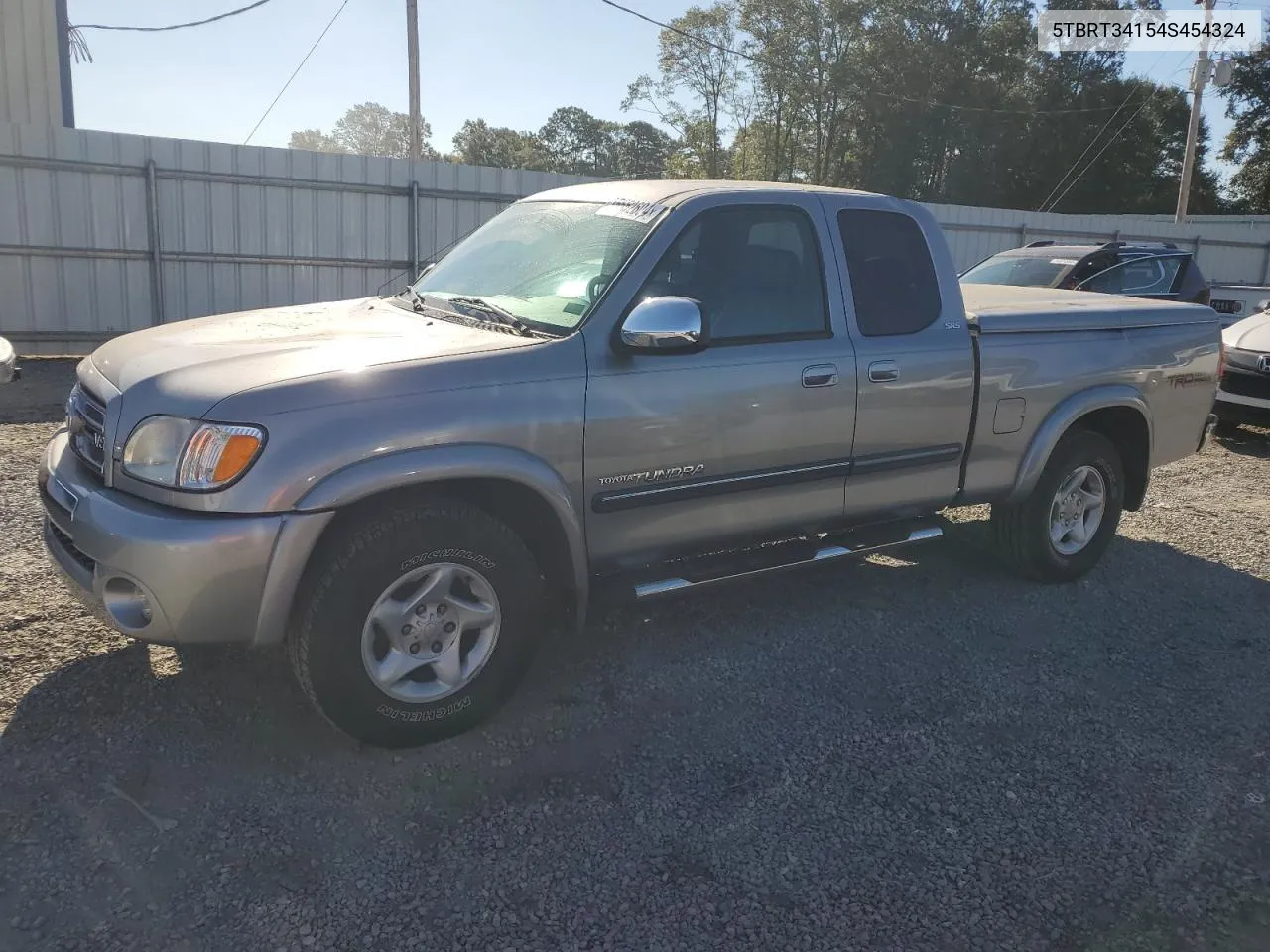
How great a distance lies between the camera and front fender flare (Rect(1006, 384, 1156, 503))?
16.3 feet

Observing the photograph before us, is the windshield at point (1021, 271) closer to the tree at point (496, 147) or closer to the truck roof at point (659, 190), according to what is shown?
the truck roof at point (659, 190)

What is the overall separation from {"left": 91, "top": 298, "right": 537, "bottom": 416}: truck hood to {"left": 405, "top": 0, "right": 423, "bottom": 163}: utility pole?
531 inches

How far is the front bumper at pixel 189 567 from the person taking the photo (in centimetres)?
288

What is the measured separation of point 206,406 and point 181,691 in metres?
1.28

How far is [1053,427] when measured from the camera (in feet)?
16.3

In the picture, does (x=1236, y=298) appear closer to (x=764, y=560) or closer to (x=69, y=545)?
(x=764, y=560)

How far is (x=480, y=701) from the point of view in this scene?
3.43 metres

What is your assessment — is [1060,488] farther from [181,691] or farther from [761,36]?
[761,36]

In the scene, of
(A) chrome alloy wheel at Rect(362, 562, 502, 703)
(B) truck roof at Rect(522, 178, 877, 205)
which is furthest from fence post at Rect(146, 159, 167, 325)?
(A) chrome alloy wheel at Rect(362, 562, 502, 703)

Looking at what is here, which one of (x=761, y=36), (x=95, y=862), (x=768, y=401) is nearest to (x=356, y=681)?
(x=95, y=862)

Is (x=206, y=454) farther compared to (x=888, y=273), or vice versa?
(x=888, y=273)

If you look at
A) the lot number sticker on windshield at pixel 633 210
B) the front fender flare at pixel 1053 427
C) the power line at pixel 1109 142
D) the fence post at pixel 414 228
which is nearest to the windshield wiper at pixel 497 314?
the lot number sticker on windshield at pixel 633 210

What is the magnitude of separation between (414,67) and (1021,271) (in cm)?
1125

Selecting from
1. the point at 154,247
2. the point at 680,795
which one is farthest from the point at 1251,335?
the point at 154,247
